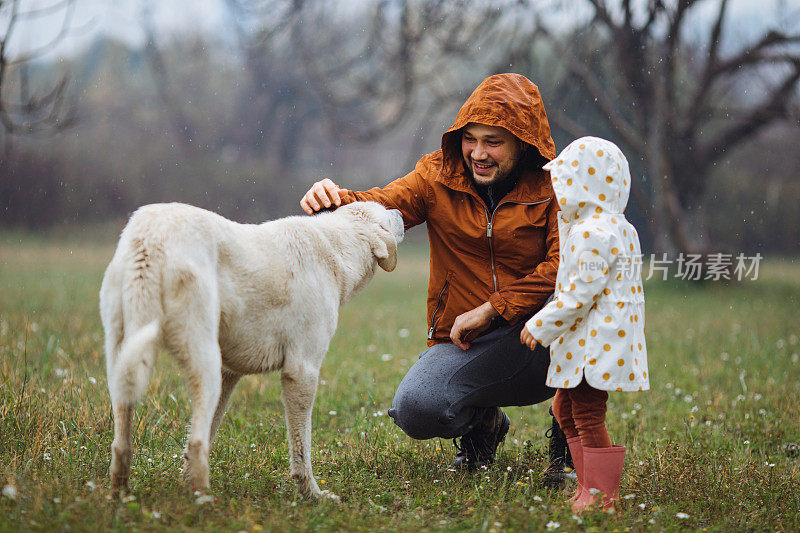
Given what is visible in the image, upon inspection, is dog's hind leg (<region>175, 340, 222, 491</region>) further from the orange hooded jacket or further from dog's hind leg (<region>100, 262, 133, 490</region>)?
the orange hooded jacket

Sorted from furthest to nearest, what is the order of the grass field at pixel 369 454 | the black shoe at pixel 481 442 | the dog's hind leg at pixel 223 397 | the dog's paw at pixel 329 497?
the black shoe at pixel 481 442 → the dog's hind leg at pixel 223 397 → the dog's paw at pixel 329 497 → the grass field at pixel 369 454

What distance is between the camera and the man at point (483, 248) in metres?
3.29

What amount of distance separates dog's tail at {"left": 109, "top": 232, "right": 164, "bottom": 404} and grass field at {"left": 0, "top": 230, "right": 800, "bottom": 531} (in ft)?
1.55

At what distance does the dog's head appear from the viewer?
3.15 metres

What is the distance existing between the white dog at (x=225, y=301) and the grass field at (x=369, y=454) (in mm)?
264

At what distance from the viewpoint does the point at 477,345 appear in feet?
11.4

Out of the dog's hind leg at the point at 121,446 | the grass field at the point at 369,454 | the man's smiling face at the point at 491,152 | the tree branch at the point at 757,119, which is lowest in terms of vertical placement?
the grass field at the point at 369,454

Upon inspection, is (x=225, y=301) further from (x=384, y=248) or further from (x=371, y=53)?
(x=371, y=53)

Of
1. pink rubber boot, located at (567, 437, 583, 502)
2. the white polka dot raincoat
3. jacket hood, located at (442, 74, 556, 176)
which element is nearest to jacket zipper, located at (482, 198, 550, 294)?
jacket hood, located at (442, 74, 556, 176)

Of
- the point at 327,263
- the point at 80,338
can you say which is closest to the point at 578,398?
the point at 327,263

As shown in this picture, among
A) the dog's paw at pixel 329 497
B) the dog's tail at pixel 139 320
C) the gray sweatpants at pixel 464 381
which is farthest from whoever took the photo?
the gray sweatpants at pixel 464 381

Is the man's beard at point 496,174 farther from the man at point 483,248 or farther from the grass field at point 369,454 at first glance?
the grass field at point 369,454

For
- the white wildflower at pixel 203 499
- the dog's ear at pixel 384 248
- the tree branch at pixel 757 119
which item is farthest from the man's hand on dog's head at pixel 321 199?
the tree branch at pixel 757 119

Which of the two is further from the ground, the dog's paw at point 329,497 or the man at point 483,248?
the man at point 483,248
